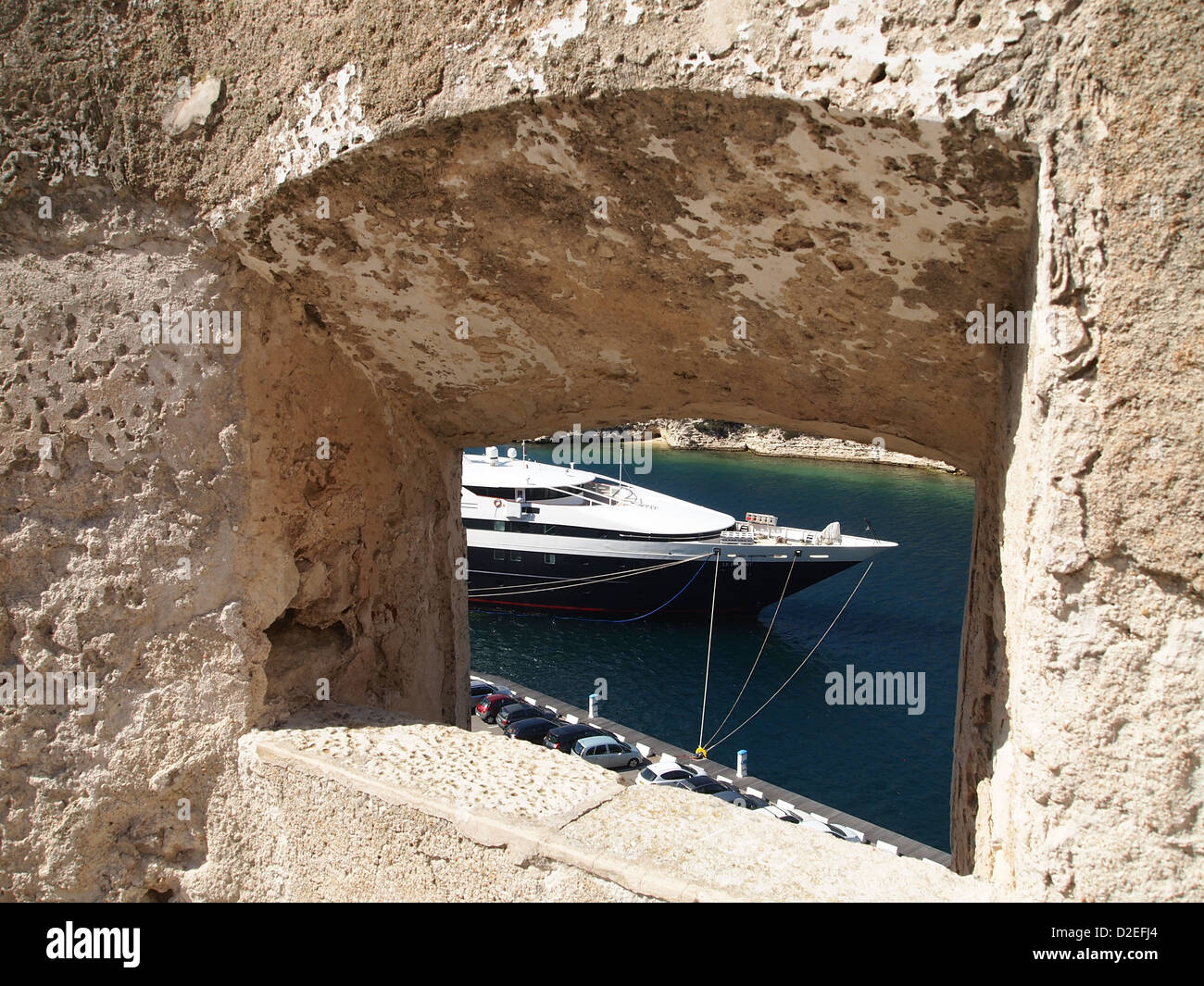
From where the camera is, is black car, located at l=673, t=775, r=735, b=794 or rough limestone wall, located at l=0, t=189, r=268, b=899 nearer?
rough limestone wall, located at l=0, t=189, r=268, b=899

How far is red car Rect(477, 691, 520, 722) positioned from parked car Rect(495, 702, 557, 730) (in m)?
0.05

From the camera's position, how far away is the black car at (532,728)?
10586mm

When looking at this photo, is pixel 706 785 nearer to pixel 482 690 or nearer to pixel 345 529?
pixel 482 690

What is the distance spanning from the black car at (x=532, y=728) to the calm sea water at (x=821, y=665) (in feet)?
12.0

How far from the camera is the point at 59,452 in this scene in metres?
2.62

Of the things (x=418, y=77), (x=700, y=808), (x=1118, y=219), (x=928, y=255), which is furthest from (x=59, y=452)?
(x=1118, y=219)

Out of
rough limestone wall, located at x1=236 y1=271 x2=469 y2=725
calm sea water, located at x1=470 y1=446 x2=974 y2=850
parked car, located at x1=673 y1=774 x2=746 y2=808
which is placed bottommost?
calm sea water, located at x1=470 y1=446 x2=974 y2=850

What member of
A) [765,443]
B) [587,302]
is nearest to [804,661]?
[587,302]

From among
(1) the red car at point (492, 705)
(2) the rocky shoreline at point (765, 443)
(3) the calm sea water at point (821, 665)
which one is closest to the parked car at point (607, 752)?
(1) the red car at point (492, 705)

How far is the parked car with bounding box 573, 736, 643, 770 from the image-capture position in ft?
33.7

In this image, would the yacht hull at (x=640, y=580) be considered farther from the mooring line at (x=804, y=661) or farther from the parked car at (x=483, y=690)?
the parked car at (x=483, y=690)

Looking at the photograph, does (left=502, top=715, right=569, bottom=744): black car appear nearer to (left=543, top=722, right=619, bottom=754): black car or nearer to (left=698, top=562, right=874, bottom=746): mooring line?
(left=543, top=722, right=619, bottom=754): black car

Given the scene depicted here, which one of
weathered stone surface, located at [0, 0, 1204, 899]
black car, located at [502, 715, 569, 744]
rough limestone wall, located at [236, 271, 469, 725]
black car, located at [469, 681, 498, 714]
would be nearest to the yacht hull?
black car, located at [469, 681, 498, 714]
